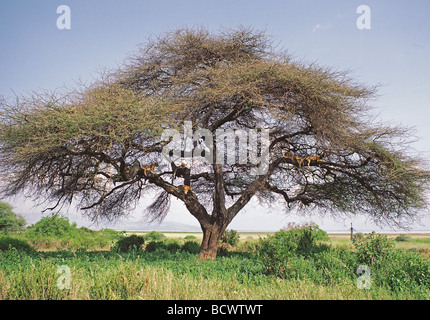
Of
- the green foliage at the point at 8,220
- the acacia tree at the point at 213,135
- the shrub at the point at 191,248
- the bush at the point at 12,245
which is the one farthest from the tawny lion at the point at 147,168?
the green foliage at the point at 8,220

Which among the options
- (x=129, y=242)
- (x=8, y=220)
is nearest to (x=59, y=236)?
(x=129, y=242)

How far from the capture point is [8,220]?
3006 centimetres

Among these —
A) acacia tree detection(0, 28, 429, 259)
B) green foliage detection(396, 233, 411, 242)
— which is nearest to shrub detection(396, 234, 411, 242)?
green foliage detection(396, 233, 411, 242)

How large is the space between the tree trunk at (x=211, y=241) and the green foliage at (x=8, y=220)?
23.2 meters

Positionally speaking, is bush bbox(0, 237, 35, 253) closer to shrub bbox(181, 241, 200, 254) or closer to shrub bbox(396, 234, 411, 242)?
shrub bbox(181, 241, 200, 254)

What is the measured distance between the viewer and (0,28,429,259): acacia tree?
1039 cm

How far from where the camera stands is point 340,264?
30.5ft

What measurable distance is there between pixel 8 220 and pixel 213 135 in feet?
81.2

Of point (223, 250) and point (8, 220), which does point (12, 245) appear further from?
point (8, 220)

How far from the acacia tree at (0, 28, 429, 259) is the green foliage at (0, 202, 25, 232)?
1786 cm

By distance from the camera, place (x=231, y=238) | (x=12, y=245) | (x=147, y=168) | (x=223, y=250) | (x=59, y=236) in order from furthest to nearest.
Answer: (x=59, y=236), (x=231, y=238), (x=223, y=250), (x=12, y=245), (x=147, y=168)

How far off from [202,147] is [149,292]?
295 inches
